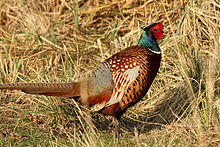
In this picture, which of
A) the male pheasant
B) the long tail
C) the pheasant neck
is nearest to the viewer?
the long tail

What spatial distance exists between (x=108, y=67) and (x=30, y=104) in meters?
1.06

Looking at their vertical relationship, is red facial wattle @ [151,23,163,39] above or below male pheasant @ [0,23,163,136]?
above

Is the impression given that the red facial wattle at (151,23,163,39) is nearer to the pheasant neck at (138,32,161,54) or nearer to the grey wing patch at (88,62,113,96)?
the pheasant neck at (138,32,161,54)

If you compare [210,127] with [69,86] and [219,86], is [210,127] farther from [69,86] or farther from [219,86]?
[69,86]

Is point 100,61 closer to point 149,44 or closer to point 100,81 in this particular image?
point 149,44

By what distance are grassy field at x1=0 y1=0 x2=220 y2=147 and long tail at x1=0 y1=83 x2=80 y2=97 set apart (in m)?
0.29

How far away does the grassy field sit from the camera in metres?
3.19

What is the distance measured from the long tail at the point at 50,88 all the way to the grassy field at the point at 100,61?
29 centimetres

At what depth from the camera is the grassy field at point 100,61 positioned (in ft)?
10.5

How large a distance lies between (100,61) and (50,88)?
66.9 inches

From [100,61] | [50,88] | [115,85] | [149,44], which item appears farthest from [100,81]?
[100,61]

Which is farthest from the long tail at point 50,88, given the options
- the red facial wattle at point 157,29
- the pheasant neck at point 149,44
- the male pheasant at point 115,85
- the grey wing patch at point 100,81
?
the red facial wattle at point 157,29

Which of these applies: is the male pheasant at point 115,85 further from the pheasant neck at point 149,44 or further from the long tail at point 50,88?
the pheasant neck at point 149,44

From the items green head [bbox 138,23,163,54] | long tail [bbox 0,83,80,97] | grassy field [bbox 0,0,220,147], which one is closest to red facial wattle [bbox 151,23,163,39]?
green head [bbox 138,23,163,54]
